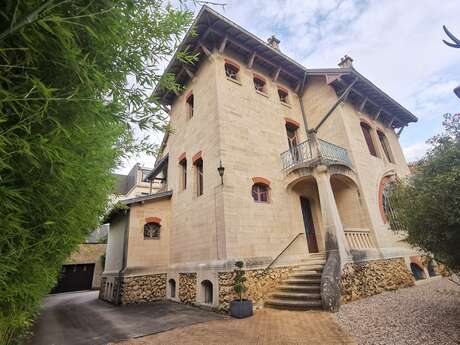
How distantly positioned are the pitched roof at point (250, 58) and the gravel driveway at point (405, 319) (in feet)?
25.5

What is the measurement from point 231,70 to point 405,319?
29.1 ft

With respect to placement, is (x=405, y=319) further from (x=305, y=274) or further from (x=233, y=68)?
(x=233, y=68)

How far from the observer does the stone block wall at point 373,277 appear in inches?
232

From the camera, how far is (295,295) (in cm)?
561

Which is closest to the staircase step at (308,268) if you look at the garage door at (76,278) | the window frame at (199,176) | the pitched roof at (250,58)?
the window frame at (199,176)

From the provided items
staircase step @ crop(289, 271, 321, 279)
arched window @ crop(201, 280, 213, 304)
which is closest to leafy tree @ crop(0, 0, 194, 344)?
arched window @ crop(201, 280, 213, 304)

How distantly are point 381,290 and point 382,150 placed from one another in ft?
21.2

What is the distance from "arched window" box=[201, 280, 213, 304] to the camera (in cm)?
639

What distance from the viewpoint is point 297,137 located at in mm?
9844

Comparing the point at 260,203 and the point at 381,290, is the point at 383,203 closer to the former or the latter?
the point at 381,290

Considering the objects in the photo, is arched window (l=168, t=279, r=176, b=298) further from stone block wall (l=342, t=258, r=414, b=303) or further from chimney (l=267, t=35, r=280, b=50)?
chimney (l=267, t=35, r=280, b=50)

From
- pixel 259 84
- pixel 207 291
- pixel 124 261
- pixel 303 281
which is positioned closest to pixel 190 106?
pixel 259 84

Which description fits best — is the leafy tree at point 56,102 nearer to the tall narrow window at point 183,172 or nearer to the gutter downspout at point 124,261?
→ the gutter downspout at point 124,261

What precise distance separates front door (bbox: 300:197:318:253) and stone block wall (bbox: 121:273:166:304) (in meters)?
5.53
